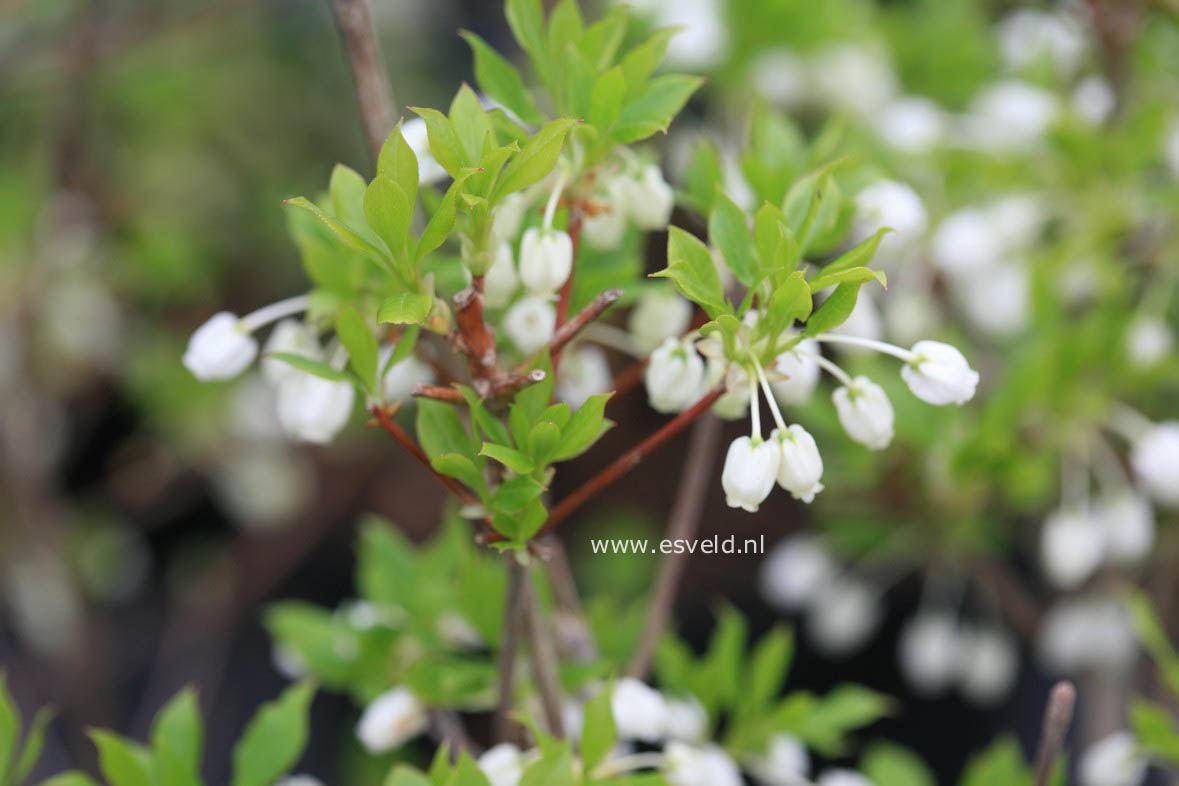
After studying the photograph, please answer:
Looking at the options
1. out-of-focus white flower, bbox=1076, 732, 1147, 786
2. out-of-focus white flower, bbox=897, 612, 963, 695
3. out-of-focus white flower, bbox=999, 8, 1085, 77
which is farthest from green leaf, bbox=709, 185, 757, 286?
out-of-focus white flower, bbox=999, 8, 1085, 77

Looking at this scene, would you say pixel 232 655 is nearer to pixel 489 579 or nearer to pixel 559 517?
pixel 489 579

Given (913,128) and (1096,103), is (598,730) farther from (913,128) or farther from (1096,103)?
(1096,103)

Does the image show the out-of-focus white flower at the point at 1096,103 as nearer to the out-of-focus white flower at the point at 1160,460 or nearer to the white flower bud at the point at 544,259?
the out-of-focus white flower at the point at 1160,460

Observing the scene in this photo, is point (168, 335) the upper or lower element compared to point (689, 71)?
lower

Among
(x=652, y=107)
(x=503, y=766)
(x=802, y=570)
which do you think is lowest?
(x=802, y=570)

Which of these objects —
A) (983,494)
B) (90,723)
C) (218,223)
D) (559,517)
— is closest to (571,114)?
(559,517)

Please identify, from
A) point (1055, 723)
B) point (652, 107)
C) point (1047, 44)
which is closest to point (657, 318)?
point (652, 107)

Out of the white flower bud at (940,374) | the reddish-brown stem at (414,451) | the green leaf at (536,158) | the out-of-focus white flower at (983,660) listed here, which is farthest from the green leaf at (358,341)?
the out-of-focus white flower at (983,660)
